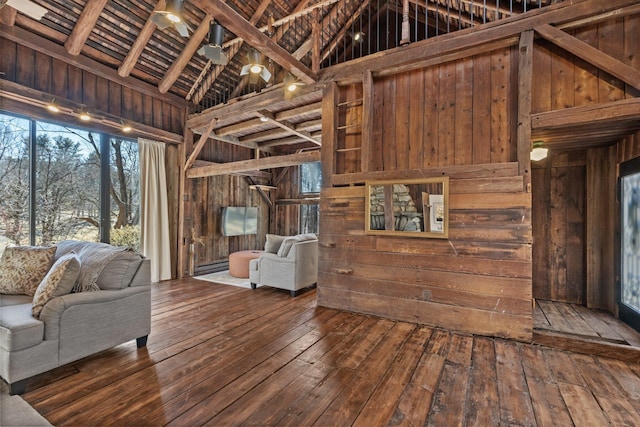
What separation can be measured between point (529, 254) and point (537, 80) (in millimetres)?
1786

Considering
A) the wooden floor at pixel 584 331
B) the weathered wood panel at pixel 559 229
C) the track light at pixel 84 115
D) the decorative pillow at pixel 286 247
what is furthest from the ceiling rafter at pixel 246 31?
the wooden floor at pixel 584 331

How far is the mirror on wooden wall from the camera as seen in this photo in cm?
323

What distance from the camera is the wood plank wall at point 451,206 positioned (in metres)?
2.94

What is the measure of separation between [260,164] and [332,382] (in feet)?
12.3

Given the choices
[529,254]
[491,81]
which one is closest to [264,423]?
[529,254]

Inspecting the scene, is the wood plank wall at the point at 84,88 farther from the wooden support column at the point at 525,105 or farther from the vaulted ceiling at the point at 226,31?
the wooden support column at the point at 525,105

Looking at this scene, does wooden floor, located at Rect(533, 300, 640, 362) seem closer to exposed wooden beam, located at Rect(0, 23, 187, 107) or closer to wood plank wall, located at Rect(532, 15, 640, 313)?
wood plank wall, located at Rect(532, 15, 640, 313)

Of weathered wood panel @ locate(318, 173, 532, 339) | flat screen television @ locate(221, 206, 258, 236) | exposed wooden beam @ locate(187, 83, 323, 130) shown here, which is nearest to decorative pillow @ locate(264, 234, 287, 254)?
weathered wood panel @ locate(318, 173, 532, 339)

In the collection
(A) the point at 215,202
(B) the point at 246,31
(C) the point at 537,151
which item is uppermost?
(B) the point at 246,31

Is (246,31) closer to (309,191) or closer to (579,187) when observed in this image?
(579,187)

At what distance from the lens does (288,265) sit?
451 centimetres

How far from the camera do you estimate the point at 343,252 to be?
3.85m

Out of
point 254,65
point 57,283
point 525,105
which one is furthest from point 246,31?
point 525,105

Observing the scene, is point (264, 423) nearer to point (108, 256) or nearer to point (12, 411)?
point (12, 411)
